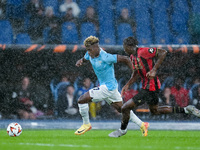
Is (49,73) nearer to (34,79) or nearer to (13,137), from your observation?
(34,79)

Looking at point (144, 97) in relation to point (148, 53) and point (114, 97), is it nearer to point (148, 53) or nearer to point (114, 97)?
point (114, 97)

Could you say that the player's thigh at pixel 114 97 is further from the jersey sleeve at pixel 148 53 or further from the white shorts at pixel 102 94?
the jersey sleeve at pixel 148 53

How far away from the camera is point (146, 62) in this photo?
355 inches

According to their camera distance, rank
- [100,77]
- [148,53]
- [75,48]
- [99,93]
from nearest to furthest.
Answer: [148,53], [99,93], [100,77], [75,48]

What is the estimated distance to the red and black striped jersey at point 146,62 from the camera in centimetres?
899

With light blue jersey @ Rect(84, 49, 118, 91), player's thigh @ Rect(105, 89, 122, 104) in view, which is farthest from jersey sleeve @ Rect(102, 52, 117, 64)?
player's thigh @ Rect(105, 89, 122, 104)

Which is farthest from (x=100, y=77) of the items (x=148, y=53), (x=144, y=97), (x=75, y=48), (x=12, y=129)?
(x=75, y=48)

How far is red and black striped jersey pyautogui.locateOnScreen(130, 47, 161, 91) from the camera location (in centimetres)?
899

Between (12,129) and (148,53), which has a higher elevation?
(148,53)

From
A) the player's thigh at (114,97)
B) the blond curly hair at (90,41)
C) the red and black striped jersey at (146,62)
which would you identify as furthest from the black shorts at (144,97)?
the blond curly hair at (90,41)

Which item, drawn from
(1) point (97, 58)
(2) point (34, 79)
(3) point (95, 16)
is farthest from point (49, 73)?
(1) point (97, 58)

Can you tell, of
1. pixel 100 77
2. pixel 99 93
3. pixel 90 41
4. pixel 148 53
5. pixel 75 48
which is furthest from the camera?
pixel 75 48

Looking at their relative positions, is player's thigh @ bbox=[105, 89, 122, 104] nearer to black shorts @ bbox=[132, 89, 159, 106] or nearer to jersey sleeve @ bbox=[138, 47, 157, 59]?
black shorts @ bbox=[132, 89, 159, 106]

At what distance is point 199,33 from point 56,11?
15.2 feet
